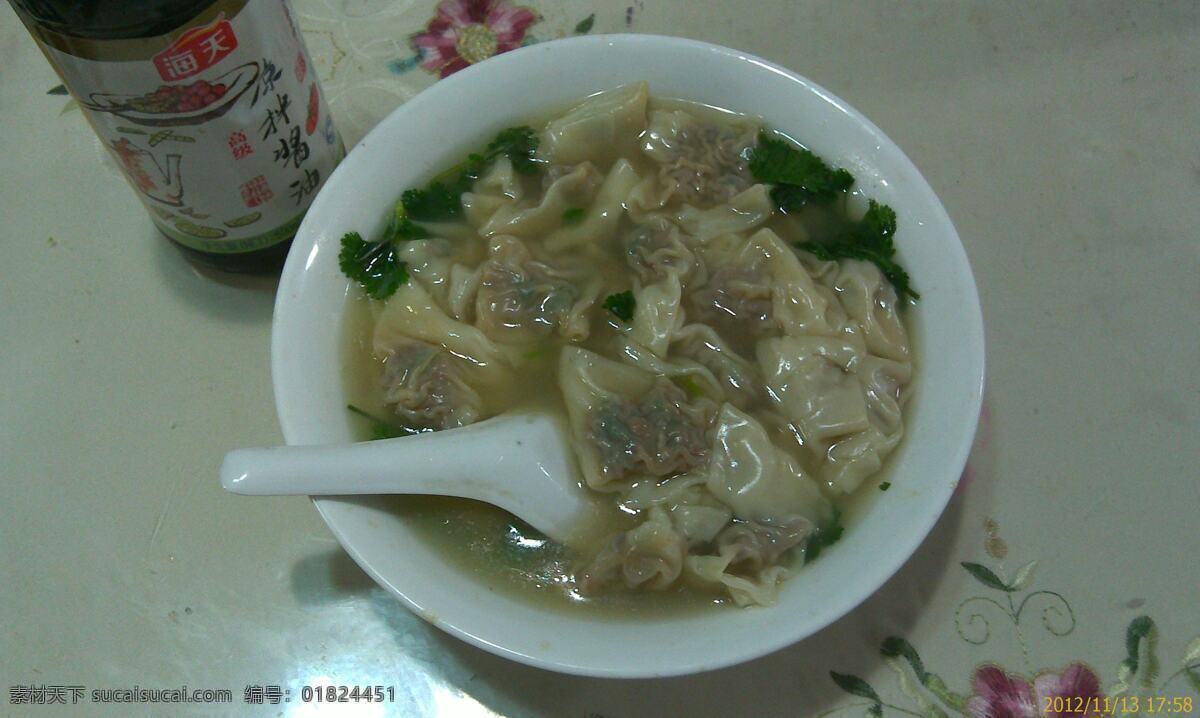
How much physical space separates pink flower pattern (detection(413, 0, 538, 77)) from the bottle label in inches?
24.5

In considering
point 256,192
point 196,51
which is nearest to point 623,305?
point 256,192

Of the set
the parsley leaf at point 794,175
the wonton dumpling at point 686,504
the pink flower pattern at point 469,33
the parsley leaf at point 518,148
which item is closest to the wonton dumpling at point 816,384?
the wonton dumpling at point 686,504

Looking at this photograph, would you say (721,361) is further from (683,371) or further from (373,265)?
(373,265)

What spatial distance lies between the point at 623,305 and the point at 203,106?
2.78 ft

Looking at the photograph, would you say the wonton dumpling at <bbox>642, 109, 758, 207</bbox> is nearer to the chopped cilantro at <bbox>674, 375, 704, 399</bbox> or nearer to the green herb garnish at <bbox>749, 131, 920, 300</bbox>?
the green herb garnish at <bbox>749, 131, 920, 300</bbox>

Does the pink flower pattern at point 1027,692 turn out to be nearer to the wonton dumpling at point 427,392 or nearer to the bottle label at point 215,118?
the wonton dumpling at point 427,392

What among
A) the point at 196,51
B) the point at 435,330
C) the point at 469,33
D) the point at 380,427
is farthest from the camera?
the point at 469,33

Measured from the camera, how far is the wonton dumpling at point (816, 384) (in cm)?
153

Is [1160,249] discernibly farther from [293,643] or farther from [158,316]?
[158,316]

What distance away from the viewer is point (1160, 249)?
203 centimetres

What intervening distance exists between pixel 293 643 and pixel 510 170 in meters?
1.09

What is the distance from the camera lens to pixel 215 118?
1416 millimetres

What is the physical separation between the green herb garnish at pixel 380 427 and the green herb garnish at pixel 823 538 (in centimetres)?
77

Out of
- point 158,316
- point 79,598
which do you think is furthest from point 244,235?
point 79,598
